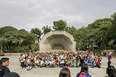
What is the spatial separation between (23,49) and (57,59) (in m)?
23.7

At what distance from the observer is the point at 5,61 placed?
292cm

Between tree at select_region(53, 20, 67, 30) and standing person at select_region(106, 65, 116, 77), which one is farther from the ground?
tree at select_region(53, 20, 67, 30)

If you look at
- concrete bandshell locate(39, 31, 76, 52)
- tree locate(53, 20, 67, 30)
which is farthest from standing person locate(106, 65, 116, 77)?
tree locate(53, 20, 67, 30)

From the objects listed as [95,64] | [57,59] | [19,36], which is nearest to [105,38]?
[95,64]

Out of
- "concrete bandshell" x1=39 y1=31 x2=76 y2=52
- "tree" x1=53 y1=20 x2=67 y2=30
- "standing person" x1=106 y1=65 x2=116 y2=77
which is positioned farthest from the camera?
"tree" x1=53 y1=20 x2=67 y2=30

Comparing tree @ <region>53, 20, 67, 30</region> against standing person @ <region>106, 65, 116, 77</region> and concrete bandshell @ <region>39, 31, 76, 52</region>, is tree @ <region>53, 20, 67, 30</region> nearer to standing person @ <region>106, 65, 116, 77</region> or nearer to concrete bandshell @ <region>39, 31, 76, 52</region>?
concrete bandshell @ <region>39, 31, 76, 52</region>

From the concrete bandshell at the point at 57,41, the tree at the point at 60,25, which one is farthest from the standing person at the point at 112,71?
the tree at the point at 60,25

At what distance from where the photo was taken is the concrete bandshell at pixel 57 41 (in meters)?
24.8

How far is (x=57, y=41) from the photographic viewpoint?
A: 3206 cm

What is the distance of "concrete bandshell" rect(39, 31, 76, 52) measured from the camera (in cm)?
2480

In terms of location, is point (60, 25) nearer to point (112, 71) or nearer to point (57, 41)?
point (57, 41)

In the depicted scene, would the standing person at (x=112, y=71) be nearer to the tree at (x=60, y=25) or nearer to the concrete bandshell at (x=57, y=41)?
the concrete bandshell at (x=57, y=41)

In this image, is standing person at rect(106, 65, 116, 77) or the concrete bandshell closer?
standing person at rect(106, 65, 116, 77)

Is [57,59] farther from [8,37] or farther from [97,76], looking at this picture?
[8,37]
